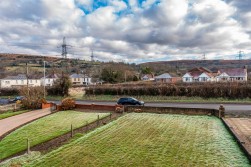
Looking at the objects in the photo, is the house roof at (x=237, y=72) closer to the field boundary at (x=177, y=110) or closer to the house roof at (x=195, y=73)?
the house roof at (x=195, y=73)

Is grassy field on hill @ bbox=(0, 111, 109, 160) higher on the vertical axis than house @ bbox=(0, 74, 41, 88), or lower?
lower

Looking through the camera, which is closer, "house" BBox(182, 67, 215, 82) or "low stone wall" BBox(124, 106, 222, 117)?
"low stone wall" BBox(124, 106, 222, 117)

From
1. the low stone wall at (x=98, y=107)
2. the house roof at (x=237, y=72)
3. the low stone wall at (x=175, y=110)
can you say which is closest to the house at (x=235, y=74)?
the house roof at (x=237, y=72)

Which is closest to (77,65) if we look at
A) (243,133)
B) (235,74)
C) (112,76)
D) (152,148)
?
(112,76)

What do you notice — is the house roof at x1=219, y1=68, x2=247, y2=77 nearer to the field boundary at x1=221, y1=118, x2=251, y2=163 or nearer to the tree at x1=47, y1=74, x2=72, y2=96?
the tree at x1=47, y1=74, x2=72, y2=96

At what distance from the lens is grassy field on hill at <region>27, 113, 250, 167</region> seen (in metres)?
10.3

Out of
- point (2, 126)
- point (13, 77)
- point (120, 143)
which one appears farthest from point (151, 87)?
point (13, 77)

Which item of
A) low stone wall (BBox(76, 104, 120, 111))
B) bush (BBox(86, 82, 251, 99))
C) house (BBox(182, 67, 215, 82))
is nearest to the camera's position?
low stone wall (BBox(76, 104, 120, 111))

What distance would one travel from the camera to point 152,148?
12023 millimetres

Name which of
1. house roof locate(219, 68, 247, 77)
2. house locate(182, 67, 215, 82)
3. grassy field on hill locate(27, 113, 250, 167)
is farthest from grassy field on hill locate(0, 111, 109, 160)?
house roof locate(219, 68, 247, 77)

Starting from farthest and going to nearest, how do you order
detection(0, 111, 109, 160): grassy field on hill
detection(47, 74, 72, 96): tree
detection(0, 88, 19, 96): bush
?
detection(0, 88, 19, 96): bush
detection(47, 74, 72, 96): tree
detection(0, 111, 109, 160): grassy field on hill

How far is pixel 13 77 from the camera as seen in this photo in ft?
322

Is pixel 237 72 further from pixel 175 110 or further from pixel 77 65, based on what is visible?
pixel 77 65

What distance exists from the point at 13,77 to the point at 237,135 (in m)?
100
